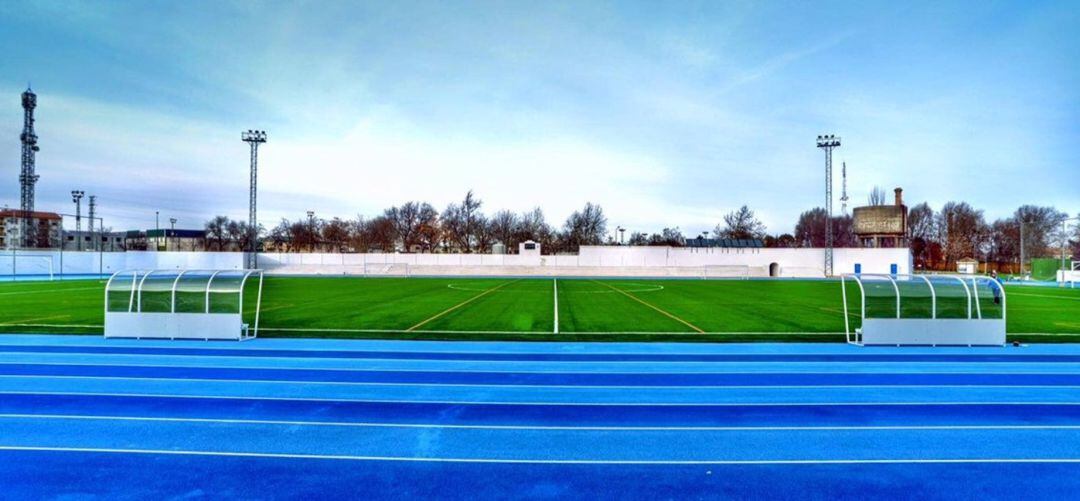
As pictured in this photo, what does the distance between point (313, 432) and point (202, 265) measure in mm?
63143

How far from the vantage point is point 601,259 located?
58938mm

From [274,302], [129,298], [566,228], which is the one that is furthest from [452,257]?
[129,298]

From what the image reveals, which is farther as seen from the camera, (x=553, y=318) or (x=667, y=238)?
(x=667, y=238)

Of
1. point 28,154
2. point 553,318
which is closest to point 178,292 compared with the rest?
point 553,318

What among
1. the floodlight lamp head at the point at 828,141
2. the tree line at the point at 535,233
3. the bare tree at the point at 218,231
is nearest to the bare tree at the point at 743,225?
the tree line at the point at 535,233

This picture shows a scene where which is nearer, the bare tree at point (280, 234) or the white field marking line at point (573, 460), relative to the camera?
the white field marking line at point (573, 460)

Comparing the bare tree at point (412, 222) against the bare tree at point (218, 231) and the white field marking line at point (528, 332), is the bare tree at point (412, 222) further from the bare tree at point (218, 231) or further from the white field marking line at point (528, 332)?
the white field marking line at point (528, 332)

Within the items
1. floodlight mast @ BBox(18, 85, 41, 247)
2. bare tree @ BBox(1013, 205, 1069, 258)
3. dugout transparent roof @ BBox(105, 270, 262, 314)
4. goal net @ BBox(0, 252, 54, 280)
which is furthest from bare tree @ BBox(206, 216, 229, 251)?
bare tree @ BBox(1013, 205, 1069, 258)

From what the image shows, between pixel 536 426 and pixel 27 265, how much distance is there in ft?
193

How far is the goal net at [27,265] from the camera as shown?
44875 millimetres

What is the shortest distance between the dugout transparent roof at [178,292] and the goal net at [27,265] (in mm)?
42753

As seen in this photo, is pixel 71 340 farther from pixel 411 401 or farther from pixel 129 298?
pixel 411 401

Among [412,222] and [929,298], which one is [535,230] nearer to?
[412,222]

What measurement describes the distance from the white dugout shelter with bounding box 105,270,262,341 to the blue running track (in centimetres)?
166
